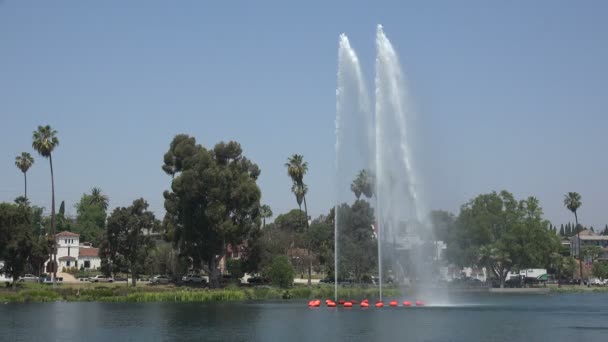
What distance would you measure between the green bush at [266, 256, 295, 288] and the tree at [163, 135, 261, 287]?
6.26m

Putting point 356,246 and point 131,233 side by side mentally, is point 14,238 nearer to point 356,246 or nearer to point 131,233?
point 131,233

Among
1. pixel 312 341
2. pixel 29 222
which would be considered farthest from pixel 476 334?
pixel 29 222

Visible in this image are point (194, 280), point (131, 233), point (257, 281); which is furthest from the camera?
point (257, 281)

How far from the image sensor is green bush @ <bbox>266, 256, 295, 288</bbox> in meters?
103

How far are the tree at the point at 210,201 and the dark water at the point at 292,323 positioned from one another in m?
23.2

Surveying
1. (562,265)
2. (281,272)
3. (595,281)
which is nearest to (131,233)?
(281,272)

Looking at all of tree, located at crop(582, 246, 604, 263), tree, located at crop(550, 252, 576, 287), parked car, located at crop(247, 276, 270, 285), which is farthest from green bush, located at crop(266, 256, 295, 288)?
tree, located at crop(582, 246, 604, 263)

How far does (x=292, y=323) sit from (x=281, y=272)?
42.5 meters

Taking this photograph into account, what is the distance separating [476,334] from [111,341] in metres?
22.9

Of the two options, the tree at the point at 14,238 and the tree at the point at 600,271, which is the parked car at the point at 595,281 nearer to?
the tree at the point at 600,271

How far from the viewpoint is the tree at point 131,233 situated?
4481 inches

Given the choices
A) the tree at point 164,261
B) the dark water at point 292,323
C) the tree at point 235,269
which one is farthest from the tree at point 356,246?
the dark water at point 292,323

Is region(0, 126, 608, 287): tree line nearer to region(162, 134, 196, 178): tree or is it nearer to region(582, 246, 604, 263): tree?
region(162, 134, 196, 178): tree

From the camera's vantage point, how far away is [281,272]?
103m
